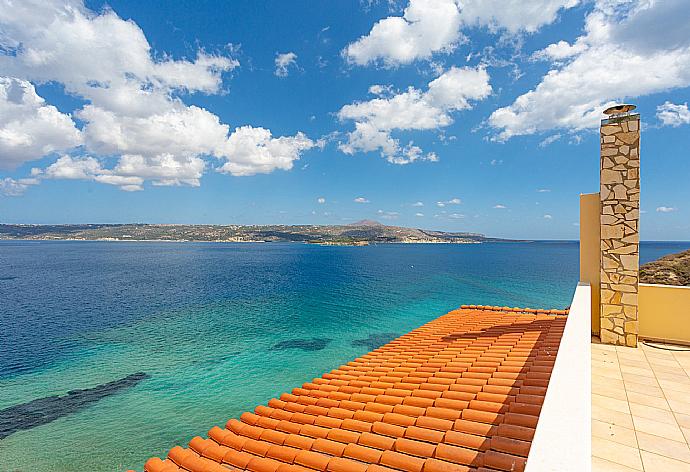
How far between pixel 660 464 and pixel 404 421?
96.6 inches

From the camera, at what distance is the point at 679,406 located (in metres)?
4.28

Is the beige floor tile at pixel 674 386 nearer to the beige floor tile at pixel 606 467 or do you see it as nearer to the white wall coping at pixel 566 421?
the beige floor tile at pixel 606 467

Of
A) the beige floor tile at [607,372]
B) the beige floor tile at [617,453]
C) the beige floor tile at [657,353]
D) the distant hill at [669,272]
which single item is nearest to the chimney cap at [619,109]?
the beige floor tile at [657,353]

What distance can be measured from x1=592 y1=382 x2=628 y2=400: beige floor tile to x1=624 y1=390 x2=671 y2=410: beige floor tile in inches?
1.5

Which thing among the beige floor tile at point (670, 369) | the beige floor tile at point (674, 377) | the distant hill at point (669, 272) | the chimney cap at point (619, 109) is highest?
the chimney cap at point (619, 109)

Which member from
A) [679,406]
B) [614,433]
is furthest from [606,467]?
[679,406]

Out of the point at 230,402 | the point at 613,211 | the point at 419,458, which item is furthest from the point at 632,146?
the point at 230,402

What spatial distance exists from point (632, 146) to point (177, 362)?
729 inches

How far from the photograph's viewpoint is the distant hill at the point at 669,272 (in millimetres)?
17370

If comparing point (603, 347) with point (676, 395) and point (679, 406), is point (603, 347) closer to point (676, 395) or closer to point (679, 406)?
point (676, 395)

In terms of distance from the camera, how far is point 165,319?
25250 mm

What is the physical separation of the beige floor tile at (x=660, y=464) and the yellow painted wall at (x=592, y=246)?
168 inches

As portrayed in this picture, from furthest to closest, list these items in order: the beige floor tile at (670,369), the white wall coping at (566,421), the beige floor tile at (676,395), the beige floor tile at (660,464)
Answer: the beige floor tile at (670,369) → the beige floor tile at (676,395) → the beige floor tile at (660,464) → the white wall coping at (566,421)

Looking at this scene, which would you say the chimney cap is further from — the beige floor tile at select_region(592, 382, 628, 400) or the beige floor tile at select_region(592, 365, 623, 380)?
the beige floor tile at select_region(592, 382, 628, 400)
